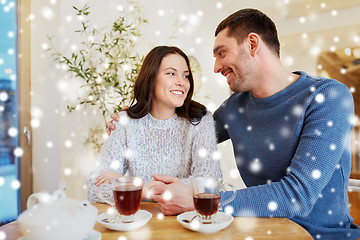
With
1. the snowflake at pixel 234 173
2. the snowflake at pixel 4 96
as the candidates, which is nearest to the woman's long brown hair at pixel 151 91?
the snowflake at pixel 4 96

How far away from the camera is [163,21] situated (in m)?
3.10

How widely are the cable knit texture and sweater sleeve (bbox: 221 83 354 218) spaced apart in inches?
16.2

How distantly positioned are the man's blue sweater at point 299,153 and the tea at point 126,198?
27 cm

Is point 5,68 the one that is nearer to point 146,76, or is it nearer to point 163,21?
point 146,76

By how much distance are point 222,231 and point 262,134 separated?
23.8 inches

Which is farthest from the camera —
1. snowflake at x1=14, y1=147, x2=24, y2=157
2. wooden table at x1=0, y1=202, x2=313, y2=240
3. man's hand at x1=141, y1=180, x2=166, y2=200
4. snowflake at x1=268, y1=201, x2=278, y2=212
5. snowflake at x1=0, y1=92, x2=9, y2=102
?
snowflake at x1=14, y1=147, x2=24, y2=157

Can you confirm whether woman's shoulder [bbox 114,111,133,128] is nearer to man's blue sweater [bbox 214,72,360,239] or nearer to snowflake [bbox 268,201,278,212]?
man's blue sweater [bbox 214,72,360,239]

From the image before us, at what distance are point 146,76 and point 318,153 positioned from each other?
86cm

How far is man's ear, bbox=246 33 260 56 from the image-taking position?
1.43 metres

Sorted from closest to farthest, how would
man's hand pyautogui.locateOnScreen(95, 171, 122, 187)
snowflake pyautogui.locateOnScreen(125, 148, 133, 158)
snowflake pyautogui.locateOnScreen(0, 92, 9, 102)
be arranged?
man's hand pyautogui.locateOnScreen(95, 171, 122, 187) < snowflake pyautogui.locateOnScreen(125, 148, 133, 158) < snowflake pyautogui.locateOnScreen(0, 92, 9, 102)

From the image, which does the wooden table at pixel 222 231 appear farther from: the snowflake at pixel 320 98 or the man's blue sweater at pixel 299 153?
the snowflake at pixel 320 98

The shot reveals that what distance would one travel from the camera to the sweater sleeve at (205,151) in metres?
1.38

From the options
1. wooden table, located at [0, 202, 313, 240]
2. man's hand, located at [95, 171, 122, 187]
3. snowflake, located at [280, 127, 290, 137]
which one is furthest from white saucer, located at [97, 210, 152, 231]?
snowflake, located at [280, 127, 290, 137]

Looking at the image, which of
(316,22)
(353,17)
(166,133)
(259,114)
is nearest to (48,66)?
(166,133)
